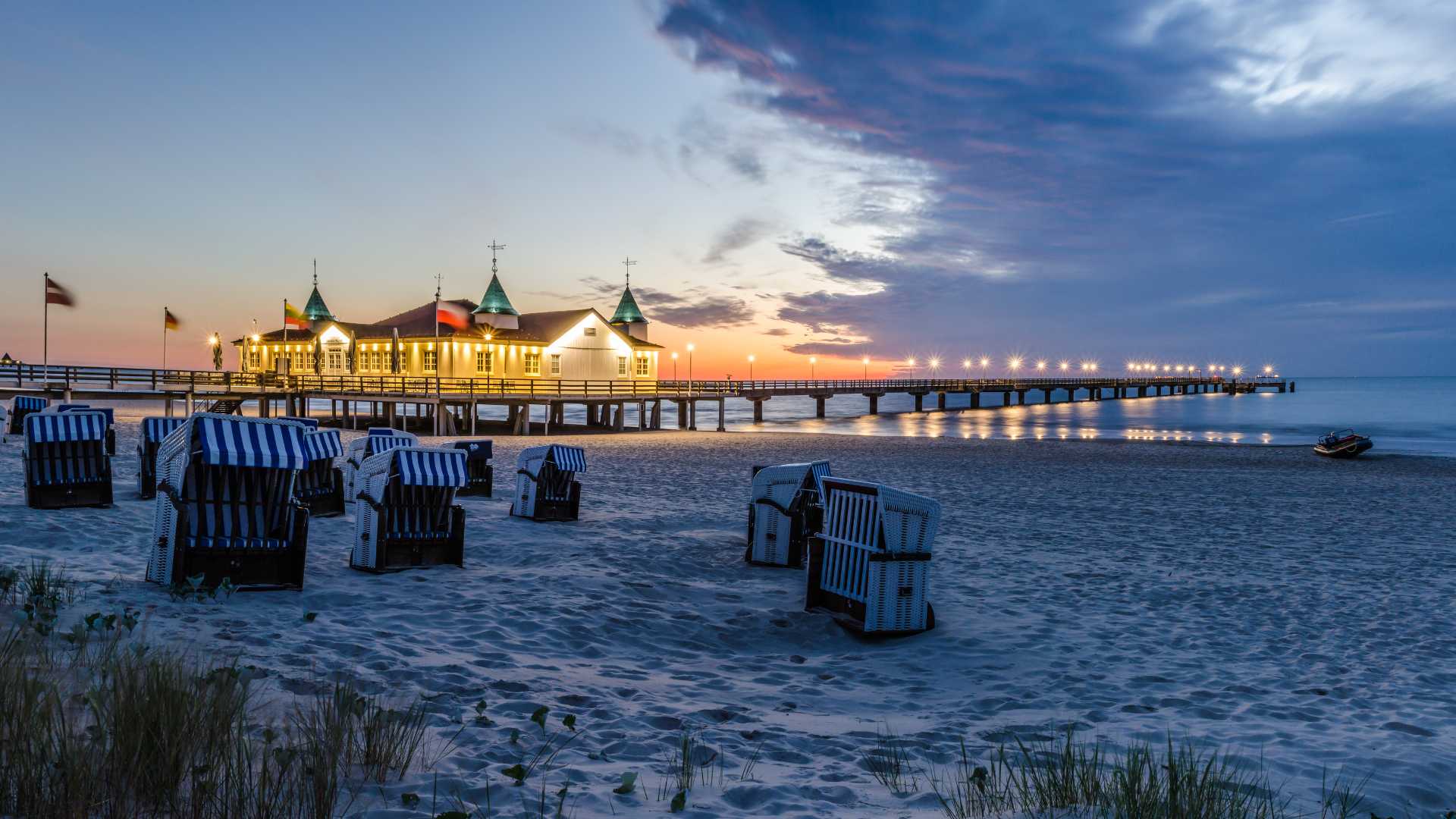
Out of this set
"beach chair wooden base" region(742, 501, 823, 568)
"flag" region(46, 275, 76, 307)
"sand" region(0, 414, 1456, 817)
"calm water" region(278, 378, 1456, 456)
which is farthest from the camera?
"calm water" region(278, 378, 1456, 456)

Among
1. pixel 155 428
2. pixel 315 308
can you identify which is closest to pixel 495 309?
pixel 315 308

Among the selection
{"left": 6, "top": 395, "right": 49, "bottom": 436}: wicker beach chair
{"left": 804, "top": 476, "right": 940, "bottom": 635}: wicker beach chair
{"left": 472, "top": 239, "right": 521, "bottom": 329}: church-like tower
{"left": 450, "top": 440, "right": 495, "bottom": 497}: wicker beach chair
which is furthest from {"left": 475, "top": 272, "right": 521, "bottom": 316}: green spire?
{"left": 804, "top": 476, "right": 940, "bottom": 635}: wicker beach chair

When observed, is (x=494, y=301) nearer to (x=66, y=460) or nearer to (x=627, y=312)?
(x=627, y=312)

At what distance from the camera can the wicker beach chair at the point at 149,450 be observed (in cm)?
1325

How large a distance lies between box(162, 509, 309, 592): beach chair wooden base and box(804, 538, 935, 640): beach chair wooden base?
4.73 metres

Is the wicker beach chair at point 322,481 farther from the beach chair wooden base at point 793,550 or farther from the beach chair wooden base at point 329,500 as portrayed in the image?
the beach chair wooden base at point 793,550

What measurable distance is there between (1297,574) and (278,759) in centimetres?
1128

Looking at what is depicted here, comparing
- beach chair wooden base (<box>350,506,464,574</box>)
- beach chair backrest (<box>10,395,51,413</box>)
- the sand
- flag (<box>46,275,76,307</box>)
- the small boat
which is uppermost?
flag (<box>46,275,76,307</box>)

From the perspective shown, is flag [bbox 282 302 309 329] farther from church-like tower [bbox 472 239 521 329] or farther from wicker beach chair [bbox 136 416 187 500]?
wicker beach chair [bbox 136 416 187 500]

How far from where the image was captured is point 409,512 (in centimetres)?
934

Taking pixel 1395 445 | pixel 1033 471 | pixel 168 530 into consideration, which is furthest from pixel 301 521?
pixel 1395 445

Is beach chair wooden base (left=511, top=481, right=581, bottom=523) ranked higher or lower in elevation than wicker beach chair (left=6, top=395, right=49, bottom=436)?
lower

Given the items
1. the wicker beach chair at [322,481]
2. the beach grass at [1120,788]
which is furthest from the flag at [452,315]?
the beach grass at [1120,788]

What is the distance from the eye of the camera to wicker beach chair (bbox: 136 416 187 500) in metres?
13.2
